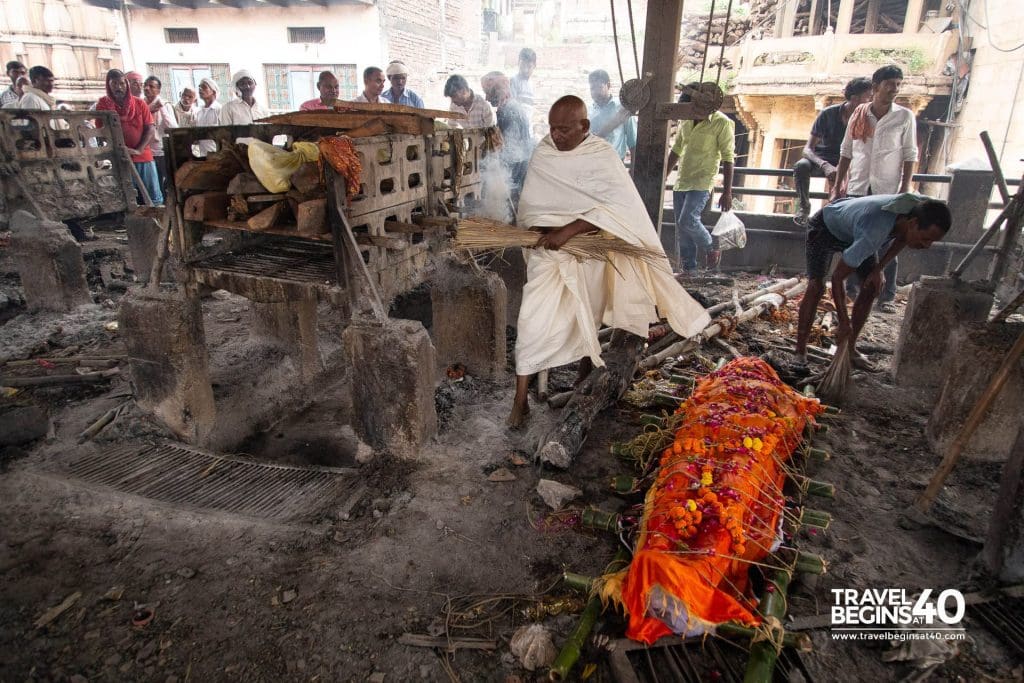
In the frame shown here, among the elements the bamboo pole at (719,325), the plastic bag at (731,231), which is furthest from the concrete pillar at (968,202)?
the plastic bag at (731,231)

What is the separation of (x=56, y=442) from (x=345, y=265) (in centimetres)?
240

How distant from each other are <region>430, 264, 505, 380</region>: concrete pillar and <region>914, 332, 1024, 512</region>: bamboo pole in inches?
122

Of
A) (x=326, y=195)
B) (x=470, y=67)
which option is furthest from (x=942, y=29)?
(x=326, y=195)

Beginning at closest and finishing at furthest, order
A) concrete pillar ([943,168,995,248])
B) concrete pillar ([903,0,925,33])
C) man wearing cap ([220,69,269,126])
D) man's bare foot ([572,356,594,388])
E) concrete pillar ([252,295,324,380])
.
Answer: man's bare foot ([572,356,594,388]) < concrete pillar ([252,295,324,380]) < concrete pillar ([943,168,995,248]) < man wearing cap ([220,69,269,126]) < concrete pillar ([903,0,925,33])

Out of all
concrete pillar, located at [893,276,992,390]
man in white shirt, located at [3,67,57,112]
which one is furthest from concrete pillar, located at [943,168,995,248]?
man in white shirt, located at [3,67,57,112]

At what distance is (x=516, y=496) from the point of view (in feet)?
11.9

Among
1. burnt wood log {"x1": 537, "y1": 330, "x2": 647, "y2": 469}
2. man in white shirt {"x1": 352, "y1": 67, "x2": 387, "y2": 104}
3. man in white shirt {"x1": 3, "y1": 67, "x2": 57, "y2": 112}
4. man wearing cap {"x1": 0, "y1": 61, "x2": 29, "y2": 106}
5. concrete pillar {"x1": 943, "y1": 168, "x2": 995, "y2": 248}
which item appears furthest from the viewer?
man wearing cap {"x1": 0, "y1": 61, "x2": 29, "y2": 106}

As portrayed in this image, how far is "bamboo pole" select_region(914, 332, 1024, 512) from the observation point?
2.98 metres

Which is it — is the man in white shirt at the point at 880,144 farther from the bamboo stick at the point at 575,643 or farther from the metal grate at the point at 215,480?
the metal grate at the point at 215,480

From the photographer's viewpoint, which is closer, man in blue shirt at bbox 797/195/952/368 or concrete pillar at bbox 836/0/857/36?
man in blue shirt at bbox 797/195/952/368

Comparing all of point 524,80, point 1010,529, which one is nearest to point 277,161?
point 1010,529

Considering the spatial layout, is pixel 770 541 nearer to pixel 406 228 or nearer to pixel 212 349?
pixel 406 228

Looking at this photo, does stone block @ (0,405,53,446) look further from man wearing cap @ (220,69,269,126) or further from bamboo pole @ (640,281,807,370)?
man wearing cap @ (220,69,269,126)

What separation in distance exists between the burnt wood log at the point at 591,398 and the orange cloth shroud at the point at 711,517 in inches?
27.0
